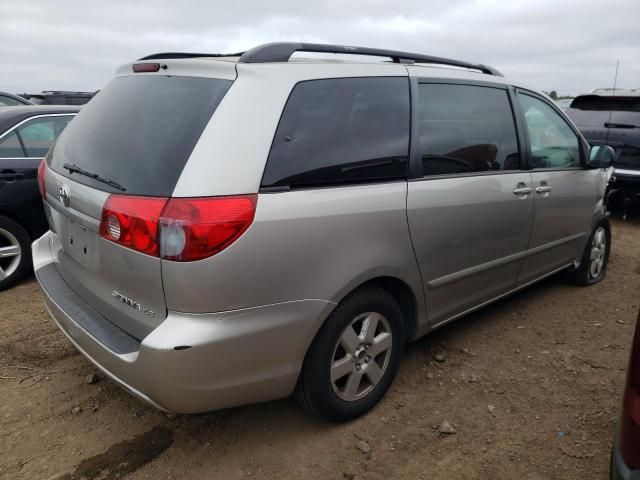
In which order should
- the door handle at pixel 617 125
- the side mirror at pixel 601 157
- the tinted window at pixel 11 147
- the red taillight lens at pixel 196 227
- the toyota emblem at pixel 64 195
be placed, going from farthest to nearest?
the door handle at pixel 617 125 → the tinted window at pixel 11 147 → the side mirror at pixel 601 157 → the toyota emblem at pixel 64 195 → the red taillight lens at pixel 196 227

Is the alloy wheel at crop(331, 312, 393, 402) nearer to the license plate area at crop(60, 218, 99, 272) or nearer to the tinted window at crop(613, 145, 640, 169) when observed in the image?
the license plate area at crop(60, 218, 99, 272)

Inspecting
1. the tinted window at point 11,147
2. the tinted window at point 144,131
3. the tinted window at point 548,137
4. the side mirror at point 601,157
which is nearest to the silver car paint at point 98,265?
the tinted window at point 144,131

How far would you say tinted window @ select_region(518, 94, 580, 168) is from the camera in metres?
3.56

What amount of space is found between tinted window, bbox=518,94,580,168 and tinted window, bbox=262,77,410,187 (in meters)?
1.31

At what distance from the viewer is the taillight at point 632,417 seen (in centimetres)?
152

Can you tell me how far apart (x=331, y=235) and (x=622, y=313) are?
2.89 meters

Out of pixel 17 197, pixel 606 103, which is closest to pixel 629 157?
pixel 606 103

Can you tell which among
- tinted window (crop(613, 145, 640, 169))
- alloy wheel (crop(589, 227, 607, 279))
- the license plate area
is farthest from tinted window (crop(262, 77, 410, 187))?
tinted window (crop(613, 145, 640, 169))

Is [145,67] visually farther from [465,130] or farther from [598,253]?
[598,253]

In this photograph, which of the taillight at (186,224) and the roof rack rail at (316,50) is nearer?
the taillight at (186,224)

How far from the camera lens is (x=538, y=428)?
8.45 feet

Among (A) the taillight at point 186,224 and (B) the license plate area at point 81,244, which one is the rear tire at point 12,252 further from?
(A) the taillight at point 186,224

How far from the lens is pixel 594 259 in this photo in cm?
451

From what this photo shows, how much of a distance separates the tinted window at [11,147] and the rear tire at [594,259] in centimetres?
464
